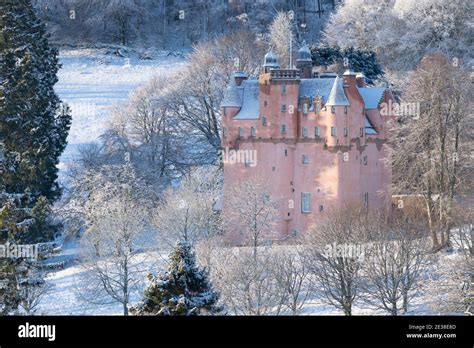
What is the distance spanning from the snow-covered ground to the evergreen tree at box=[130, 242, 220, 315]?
31.3 meters

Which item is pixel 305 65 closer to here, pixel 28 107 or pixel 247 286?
pixel 28 107

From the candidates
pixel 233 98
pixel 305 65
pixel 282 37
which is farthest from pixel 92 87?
pixel 233 98

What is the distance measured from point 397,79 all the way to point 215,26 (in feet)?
60.8

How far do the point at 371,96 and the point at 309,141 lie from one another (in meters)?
3.95

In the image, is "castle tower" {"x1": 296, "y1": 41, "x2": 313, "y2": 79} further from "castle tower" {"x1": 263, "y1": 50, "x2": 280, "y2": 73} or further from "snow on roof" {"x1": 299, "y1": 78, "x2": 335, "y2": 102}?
"snow on roof" {"x1": 299, "y1": 78, "x2": 335, "y2": 102}

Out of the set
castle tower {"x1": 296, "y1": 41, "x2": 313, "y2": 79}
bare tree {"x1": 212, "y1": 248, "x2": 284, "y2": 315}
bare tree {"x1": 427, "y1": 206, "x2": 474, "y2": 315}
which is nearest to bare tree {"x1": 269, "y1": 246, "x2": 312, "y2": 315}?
bare tree {"x1": 212, "y1": 248, "x2": 284, "y2": 315}

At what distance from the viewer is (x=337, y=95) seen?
41625 millimetres

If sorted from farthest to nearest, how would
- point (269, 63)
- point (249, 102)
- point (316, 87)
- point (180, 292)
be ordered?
1. point (269, 63)
2. point (249, 102)
3. point (316, 87)
4. point (180, 292)

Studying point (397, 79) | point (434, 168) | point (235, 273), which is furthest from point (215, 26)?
point (235, 273)

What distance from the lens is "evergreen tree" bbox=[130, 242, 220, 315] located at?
20.6m

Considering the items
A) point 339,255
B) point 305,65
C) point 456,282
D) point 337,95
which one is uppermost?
point 305,65
